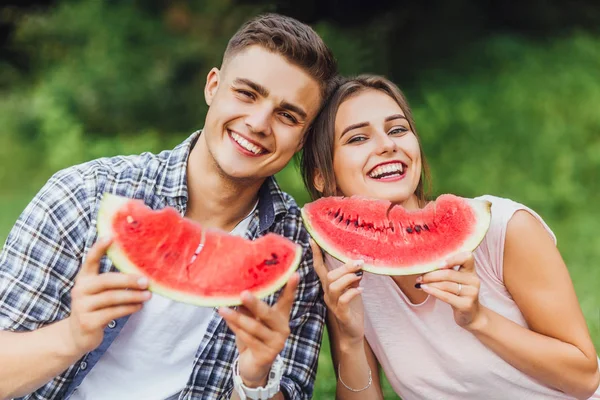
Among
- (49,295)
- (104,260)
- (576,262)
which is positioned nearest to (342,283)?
(104,260)

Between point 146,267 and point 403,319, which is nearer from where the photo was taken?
point 146,267

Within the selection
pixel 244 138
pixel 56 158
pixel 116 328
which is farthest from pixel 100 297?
pixel 56 158

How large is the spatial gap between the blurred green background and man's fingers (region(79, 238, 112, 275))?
19.1ft

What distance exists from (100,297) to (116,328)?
588 mm

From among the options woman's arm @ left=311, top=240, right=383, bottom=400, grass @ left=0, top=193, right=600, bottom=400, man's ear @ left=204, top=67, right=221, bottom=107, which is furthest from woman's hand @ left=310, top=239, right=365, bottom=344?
grass @ left=0, top=193, right=600, bottom=400

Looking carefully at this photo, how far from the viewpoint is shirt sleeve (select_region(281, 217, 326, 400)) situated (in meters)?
2.68

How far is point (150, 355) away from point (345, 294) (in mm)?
816

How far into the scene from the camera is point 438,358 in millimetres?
2570

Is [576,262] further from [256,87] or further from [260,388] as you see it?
[260,388]

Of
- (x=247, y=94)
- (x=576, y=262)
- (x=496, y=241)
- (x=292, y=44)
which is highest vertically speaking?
(x=292, y=44)

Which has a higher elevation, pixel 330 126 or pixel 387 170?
pixel 330 126

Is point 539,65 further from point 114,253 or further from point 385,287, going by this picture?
point 114,253

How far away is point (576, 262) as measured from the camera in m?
5.99

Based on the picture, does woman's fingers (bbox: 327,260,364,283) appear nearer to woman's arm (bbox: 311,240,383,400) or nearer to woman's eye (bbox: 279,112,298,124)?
woman's arm (bbox: 311,240,383,400)
